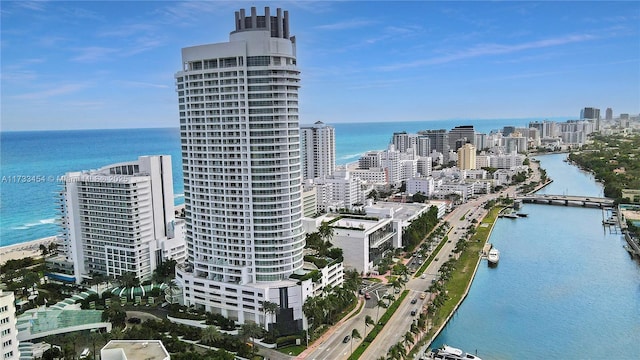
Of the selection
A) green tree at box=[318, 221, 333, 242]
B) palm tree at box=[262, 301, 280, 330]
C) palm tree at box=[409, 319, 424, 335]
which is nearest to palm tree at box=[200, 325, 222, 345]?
Result: palm tree at box=[262, 301, 280, 330]

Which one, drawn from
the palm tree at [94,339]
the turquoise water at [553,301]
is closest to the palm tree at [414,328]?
the turquoise water at [553,301]

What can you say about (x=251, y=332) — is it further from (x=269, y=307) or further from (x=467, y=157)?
(x=467, y=157)

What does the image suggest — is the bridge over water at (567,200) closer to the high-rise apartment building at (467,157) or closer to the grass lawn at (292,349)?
the high-rise apartment building at (467,157)

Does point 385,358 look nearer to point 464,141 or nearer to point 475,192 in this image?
point 475,192

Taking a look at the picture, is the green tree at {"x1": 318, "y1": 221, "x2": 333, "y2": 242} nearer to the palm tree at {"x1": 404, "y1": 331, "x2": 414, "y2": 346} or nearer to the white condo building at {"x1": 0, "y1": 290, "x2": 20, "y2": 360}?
the palm tree at {"x1": 404, "y1": 331, "x2": 414, "y2": 346}

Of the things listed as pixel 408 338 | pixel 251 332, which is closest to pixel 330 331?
pixel 408 338

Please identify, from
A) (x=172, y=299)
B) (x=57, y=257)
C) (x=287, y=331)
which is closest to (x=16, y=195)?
(x=57, y=257)
